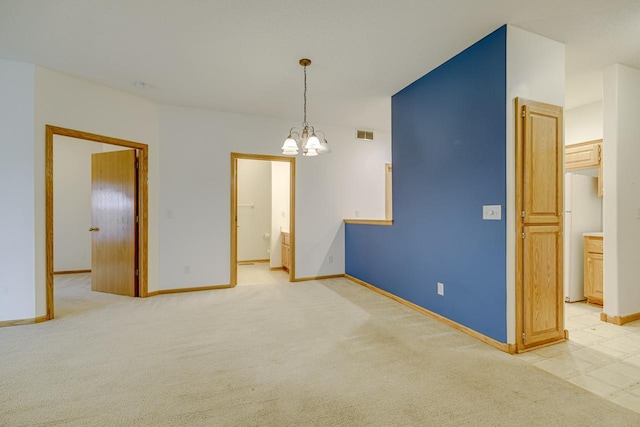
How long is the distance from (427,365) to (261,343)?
1.36m

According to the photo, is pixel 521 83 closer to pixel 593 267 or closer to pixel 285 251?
pixel 593 267

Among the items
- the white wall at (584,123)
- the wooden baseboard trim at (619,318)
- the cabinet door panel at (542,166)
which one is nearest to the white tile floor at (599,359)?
the wooden baseboard trim at (619,318)

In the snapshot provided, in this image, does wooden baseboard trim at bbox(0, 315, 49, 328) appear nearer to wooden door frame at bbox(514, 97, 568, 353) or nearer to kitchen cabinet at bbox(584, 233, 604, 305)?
wooden door frame at bbox(514, 97, 568, 353)

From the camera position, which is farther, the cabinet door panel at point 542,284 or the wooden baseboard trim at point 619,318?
the wooden baseboard trim at point 619,318

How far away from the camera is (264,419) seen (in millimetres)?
1626

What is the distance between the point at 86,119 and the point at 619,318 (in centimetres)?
619

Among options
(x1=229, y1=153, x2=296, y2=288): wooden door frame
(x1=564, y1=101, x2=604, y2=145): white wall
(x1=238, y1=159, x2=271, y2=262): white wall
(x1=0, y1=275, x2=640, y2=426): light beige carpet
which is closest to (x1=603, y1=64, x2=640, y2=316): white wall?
(x1=564, y1=101, x2=604, y2=145): white wall

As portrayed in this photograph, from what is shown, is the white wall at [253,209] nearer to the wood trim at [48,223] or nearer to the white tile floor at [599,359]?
the wood trim at [48,223]

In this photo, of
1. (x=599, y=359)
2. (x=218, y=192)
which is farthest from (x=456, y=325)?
(x=218, y=192)

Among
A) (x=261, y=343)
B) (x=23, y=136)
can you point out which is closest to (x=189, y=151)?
(x=23, y=136)

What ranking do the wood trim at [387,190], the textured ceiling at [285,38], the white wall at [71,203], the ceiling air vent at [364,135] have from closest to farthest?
the textured ceiling at [285,38]
the ceiling air vent at [364,135]
the white wall at [71,203]
the wood trim at [387,190]

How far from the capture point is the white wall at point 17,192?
2973mm

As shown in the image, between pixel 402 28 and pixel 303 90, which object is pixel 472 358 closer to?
pixel 402 28

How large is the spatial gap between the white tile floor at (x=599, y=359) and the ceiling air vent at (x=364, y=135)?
12.6 feet
